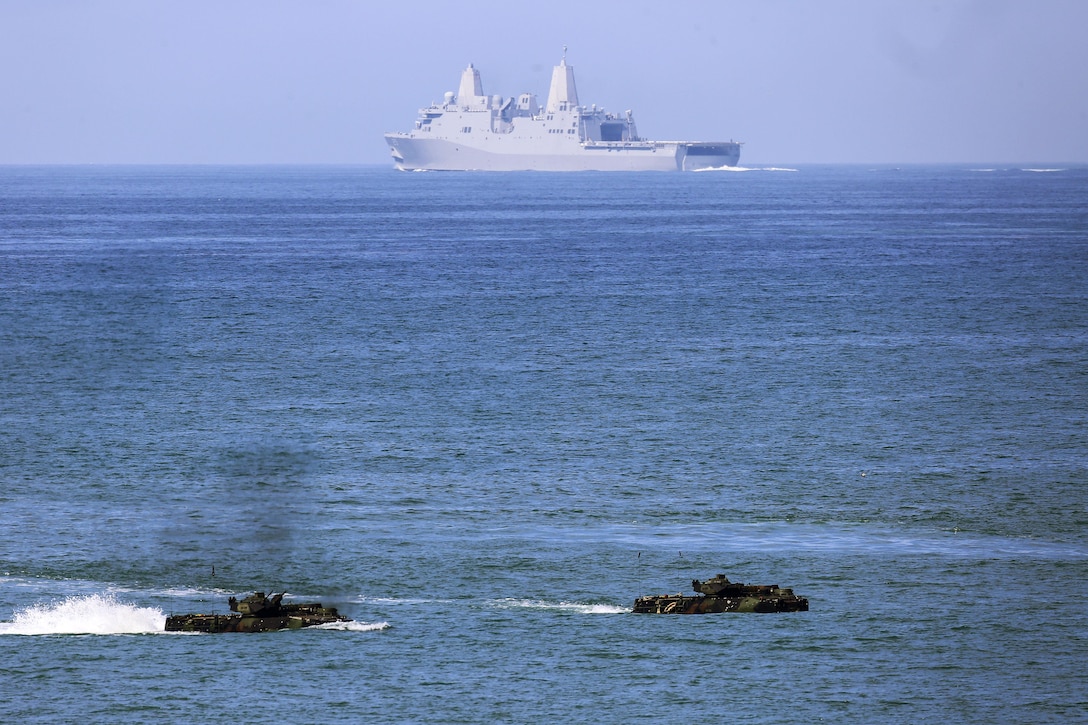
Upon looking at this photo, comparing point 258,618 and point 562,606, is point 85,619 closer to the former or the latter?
point 258,618

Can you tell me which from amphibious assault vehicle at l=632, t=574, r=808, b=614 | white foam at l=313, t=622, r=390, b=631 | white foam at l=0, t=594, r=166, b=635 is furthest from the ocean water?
amphibious assault vehicle at l=632, t=574, r=808, b=614

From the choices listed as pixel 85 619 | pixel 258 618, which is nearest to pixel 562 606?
pixel 258 618

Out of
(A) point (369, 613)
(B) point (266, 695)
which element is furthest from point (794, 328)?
(B) point (266, 695)

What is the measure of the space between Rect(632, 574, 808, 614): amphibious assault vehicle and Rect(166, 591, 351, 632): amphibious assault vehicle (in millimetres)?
7894

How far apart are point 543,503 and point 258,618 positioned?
46.7ft

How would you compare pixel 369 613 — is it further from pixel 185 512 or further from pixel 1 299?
pixel 1 299

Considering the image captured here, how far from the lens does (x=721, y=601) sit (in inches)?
1489

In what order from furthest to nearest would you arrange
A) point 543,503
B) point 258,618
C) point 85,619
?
point 543,503, point 85,619, point 258,618

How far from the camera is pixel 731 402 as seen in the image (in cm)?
6662

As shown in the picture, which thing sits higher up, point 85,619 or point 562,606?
point 562,606

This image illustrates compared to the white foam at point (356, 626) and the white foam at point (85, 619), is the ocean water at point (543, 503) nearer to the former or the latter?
the white foam at point (85, 619)

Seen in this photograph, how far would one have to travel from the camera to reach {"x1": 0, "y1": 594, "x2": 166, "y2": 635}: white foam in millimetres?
36719

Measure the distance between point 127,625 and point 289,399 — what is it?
101 ft

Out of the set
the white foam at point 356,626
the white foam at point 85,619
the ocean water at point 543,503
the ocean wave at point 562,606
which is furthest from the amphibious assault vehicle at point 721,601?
the white foam at point 85,619
